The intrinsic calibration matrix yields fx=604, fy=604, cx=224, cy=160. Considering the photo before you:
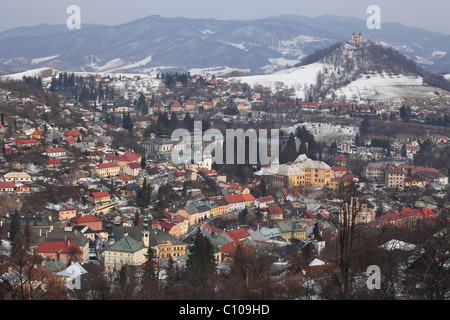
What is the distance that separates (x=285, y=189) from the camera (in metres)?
27.7

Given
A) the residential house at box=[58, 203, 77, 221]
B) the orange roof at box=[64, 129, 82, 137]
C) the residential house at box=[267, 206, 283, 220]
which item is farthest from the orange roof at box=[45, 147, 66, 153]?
the residential house at box=[267, 206, 283, 220]

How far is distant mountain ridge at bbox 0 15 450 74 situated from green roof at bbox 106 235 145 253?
3869 inches

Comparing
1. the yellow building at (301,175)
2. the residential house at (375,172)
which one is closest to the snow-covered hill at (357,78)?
the residential house at (375,172)

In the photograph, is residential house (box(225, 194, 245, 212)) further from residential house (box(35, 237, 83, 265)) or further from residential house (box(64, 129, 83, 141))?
residential house (box(64, 129, 83, 141))

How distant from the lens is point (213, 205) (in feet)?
78.9

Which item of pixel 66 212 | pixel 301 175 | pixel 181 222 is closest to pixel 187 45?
pixel 301 175

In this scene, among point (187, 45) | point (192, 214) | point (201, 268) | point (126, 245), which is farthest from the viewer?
point (187, 45)

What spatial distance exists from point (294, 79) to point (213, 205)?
141ft

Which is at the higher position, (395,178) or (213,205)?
(213,205)

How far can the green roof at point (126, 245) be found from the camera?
17.2 meters

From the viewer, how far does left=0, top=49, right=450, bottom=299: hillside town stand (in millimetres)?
10477

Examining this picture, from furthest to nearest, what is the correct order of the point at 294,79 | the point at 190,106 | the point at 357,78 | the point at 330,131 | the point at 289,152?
the point at 294,79 → the point at 357,78 → the point at 190,106 → the point at 330,131 → the point at 289,152

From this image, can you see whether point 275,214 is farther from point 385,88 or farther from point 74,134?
point 385,88

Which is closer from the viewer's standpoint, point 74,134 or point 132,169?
point 132,169
